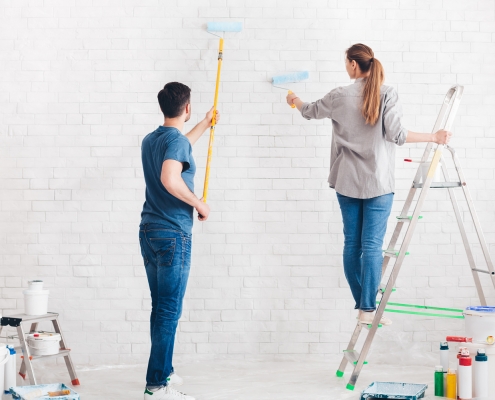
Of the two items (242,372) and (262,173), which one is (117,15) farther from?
(242,372)

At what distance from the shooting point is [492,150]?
4.41 meters

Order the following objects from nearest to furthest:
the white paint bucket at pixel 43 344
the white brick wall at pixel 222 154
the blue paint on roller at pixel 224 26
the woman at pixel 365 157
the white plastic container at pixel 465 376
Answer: the white plastic container at pixel 465 376 → the woman at pixel 365 157 → the white paint bucket at pixel 43 344 → the blue paint on roller at pixel 224 26 → the white brick wall at pixel 222 154

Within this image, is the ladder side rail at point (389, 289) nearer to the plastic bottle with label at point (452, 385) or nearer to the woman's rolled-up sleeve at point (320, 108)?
the plastic bottle with label at point (452, 385)

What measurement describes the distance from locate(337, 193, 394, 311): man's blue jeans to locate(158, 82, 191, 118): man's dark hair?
1072mm

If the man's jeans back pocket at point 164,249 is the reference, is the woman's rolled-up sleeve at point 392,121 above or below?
above

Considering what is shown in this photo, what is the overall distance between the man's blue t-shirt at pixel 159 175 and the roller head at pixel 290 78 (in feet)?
3.80

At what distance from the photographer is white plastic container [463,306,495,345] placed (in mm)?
3578

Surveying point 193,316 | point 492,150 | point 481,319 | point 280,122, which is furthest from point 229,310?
point 492,150

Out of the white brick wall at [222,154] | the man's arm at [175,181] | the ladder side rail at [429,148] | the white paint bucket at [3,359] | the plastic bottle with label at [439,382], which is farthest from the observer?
the white brick wall at [222,154]

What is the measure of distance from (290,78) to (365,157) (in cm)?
87

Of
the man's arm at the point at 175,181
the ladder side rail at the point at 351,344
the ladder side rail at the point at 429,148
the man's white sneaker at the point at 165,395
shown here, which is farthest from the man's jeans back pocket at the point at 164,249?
the ladder side rail at the point at 429,148

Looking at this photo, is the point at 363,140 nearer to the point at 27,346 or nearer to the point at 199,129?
the point at 199,129

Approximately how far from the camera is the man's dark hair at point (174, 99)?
336 centimetres

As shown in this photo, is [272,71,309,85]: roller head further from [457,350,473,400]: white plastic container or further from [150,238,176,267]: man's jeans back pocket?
[457,350,473,400]: white plastic container
